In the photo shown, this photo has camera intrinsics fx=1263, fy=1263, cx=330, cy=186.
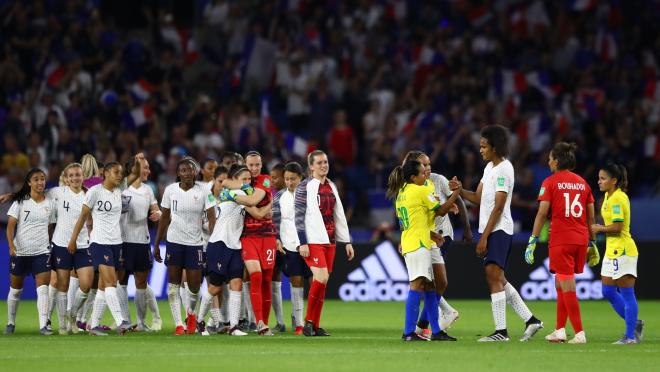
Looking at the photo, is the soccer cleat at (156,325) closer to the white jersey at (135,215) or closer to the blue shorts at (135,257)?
the blue shorts at (135,257)

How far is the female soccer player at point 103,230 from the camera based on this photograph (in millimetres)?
16594

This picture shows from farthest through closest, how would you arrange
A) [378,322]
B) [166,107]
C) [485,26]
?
[485,26], [166,107], [378,322]

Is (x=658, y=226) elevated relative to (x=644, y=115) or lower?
lower

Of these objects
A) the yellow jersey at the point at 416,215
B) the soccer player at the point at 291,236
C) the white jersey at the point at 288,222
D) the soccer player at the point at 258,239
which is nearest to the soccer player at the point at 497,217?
the yellow jersey at the point at 416,215

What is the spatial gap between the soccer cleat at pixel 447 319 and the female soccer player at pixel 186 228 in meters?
3.33

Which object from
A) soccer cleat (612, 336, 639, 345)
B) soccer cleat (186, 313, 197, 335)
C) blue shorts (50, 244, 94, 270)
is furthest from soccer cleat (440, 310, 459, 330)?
blue shorts (50, 244, 94, 270)

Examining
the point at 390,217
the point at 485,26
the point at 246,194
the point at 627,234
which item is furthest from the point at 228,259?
the point at 485,26

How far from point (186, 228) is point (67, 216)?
168 cm

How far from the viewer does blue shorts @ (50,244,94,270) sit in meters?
17.2

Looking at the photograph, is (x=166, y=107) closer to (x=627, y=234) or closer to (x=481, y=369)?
(x=627, y=234)

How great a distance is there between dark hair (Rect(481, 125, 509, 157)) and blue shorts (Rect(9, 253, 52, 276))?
21.1 ft

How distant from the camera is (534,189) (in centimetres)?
2675

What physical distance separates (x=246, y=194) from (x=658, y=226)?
1248cm

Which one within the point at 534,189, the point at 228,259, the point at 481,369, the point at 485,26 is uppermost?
the point at 485,26
